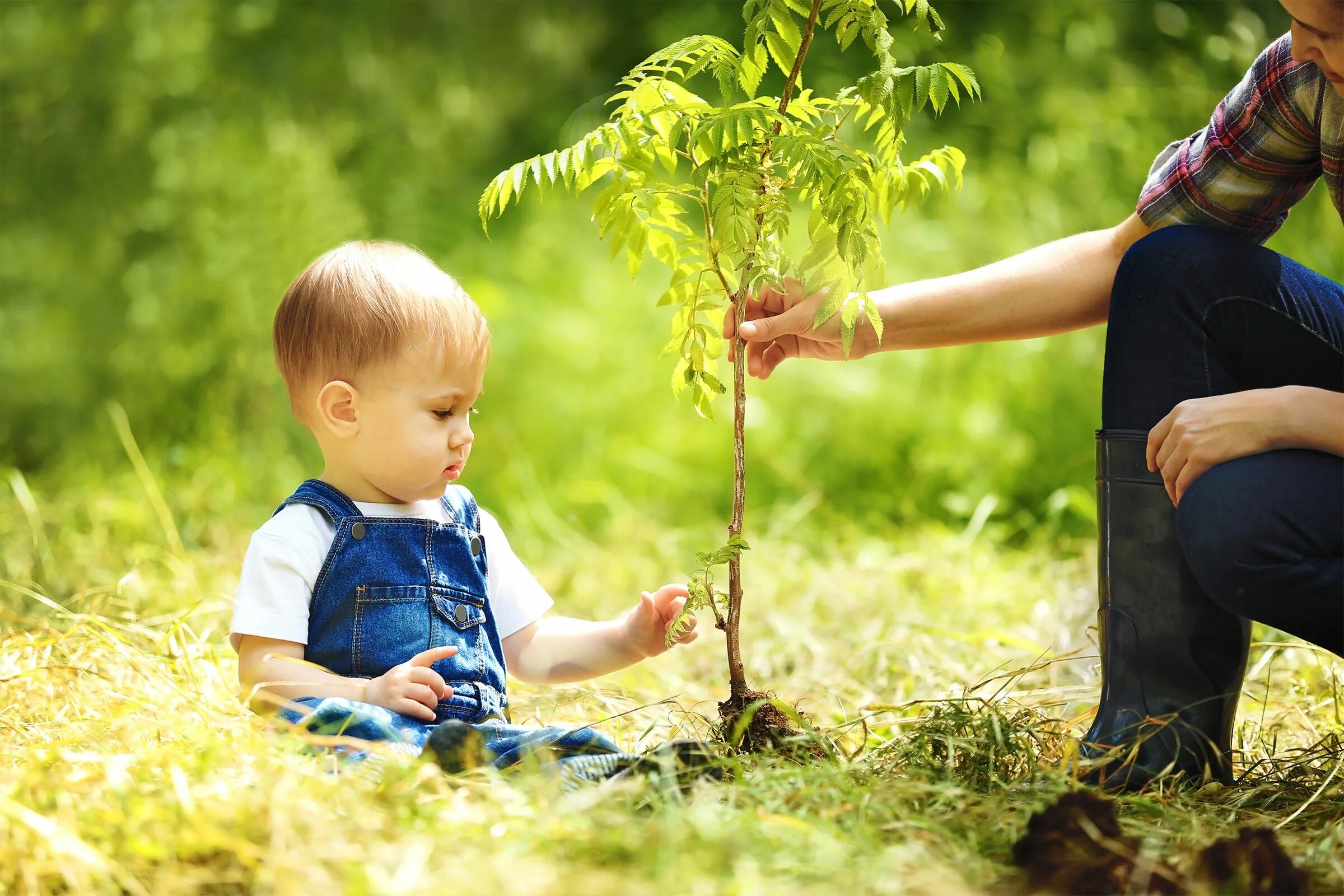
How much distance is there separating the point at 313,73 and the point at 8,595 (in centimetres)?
384

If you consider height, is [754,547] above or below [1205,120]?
below

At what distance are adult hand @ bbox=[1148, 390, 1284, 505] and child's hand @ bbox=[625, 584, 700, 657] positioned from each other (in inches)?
27.2

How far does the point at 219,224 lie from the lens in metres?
4.78

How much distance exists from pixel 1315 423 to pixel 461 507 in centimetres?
119

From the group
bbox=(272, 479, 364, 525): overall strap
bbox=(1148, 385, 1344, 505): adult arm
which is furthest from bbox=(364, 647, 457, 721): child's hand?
bbox=(1148, 385, 1344, 505): adult arm

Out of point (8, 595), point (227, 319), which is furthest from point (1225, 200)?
point (227, 319)

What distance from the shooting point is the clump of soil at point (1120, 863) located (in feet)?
4.06

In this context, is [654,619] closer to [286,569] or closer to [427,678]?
[427,678]

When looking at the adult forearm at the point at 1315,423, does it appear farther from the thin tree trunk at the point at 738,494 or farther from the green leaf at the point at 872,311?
the thin tree trunk at the point at 738,494

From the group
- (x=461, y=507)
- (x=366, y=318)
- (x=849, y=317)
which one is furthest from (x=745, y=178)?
(x=461, y=507)

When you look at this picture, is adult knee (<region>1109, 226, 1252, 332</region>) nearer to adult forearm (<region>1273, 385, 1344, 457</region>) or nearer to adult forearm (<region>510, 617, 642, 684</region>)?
adult forearm (<region>1273, 385, 1344, 457</region>)

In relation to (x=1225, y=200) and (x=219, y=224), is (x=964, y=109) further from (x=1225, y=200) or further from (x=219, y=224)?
(x=1225, y=200)

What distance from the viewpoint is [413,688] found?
1.66 metres

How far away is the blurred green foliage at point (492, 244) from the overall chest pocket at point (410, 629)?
74.8 inches
